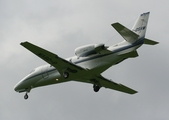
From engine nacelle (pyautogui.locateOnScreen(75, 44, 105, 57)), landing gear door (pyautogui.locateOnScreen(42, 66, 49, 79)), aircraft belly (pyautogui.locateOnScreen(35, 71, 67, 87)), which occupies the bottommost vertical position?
aircraft belly (pyautogui.locateOnScreen(35, 71, 67, 87))

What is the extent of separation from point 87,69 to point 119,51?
3.70 meters

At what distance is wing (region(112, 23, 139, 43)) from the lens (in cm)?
4297

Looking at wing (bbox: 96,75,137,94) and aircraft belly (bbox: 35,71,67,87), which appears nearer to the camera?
aircraft belly (bbox: 35,71,67,87)

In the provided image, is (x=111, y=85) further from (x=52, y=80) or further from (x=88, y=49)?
(x=88, y=49)

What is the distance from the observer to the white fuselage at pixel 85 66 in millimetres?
46438

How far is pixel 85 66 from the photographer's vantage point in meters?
48.3

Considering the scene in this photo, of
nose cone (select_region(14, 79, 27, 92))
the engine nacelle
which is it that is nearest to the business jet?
the engine nacelle

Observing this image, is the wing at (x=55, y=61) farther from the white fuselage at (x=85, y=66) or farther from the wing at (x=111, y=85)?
the wing at (x=111, y=85)

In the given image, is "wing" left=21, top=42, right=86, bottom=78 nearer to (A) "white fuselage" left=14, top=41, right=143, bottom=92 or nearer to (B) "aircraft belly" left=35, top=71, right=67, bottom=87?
(A) "white fuselage" left=14, top=41, right=143, bottom=92

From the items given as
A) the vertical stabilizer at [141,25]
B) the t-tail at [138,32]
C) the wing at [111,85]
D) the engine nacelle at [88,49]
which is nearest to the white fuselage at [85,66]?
the engine nacelle at [88,49]

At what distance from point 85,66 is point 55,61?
303 cm

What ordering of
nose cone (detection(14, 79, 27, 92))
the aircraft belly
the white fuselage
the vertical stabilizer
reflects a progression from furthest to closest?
nose cone (detection(14, 79, 27, 92)), the aircraft belly, the white fuselage, the vertical stabilizer

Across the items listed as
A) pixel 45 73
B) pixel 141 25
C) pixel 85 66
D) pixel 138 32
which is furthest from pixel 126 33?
pixel 45 73

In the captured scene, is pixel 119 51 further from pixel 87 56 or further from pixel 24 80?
pixel 24 80
